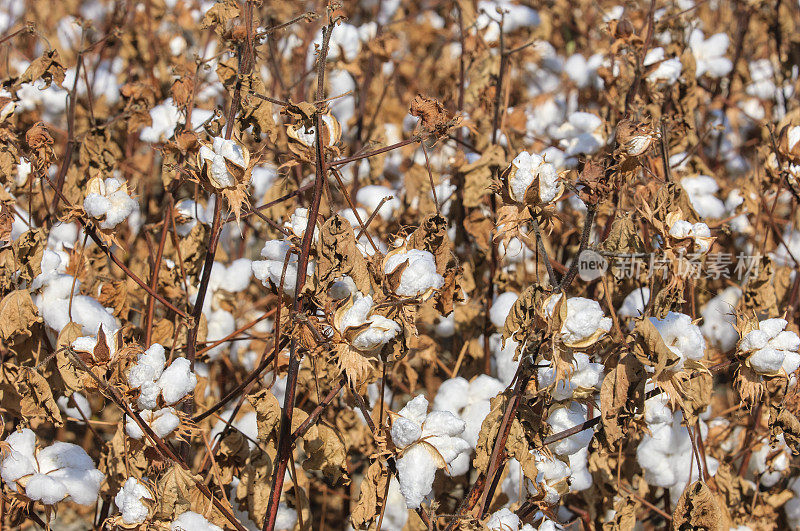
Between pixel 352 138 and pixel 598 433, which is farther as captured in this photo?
pixel 352 138

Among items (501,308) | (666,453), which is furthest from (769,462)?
(501,308)

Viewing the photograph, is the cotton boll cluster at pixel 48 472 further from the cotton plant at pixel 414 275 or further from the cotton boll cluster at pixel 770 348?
the cotton boll cluster at pixel 770 348

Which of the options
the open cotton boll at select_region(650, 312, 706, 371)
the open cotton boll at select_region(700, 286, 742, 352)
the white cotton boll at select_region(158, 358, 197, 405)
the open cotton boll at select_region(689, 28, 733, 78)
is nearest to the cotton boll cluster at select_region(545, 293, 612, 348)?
the open cotton boll at select_region(650, 312, 706, 371)

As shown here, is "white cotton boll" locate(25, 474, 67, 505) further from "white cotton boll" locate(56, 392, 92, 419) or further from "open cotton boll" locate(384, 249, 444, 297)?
"open cotton boll" locate(384, 249, 444, 297)

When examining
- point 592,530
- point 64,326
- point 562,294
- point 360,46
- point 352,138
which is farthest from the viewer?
point 352,138

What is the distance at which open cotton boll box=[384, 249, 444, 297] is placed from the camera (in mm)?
881

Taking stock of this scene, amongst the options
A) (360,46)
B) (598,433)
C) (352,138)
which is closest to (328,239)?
(598,433)

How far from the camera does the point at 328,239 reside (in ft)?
3.03

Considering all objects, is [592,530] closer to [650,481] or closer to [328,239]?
[650,481]

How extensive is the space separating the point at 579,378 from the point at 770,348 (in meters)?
0.22

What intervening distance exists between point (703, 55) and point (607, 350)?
1.26 metres

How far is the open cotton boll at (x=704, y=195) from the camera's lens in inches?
68.1

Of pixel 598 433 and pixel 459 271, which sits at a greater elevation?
pixel 459 271

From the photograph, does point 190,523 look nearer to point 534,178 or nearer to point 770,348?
point 534,178
